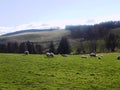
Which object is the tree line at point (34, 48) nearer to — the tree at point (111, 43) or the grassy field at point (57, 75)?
the tree at point (111, 43)

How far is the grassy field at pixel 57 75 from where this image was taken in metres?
30.0

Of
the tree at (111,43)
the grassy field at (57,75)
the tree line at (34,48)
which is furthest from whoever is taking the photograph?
the tree at (111,43)

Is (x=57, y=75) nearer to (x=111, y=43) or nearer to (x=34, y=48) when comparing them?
(x=111, y=43)

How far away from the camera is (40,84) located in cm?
3050

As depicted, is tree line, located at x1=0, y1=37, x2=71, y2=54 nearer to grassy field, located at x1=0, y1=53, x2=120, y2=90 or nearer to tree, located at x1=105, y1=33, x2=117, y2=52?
tree, located at x1=105, y1=33, x2=117, y2=52

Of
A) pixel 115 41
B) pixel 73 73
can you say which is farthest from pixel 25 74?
pixel 115 41

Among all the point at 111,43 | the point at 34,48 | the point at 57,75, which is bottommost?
the point at 34,48

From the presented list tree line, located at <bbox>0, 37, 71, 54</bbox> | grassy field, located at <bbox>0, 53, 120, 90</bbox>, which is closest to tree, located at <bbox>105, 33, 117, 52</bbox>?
tree line, located at <bbox>0, 37, 71, 54</bbox>

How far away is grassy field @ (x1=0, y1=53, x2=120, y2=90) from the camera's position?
2995cm

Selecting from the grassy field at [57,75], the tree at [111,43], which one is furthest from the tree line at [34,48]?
the grassy field at [57,75]

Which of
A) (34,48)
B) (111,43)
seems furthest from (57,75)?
(34,48)

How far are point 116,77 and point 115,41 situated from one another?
90.7 metres

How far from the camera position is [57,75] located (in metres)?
34.8

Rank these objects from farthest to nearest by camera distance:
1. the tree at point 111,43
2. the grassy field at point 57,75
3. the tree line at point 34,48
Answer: the tree at point 111,43
the tree line at point 34,48
the grassy field at point 57,75
